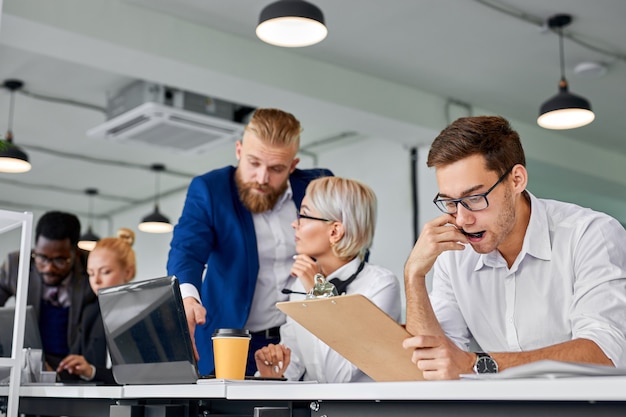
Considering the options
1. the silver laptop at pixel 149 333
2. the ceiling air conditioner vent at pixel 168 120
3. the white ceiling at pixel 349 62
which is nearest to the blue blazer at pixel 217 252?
the silver laptop at pixel 149 333

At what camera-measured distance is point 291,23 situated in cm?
384

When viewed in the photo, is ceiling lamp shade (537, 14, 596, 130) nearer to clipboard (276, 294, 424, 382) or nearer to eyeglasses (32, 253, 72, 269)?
eyeglasses (32, 253, 72, 269)

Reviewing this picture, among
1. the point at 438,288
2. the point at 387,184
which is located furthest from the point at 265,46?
the point at 438,288

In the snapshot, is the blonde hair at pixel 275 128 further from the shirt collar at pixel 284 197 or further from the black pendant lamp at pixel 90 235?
the black pendant lamp at pixel 90 235

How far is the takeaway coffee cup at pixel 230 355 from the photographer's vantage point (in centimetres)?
162

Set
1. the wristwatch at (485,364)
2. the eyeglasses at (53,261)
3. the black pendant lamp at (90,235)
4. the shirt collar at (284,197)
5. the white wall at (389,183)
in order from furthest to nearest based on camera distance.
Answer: the black pendant lamp at (90,235) < the white wall at (389,183) < the eyeglasses at (53,261) < the shirt collar at (284,197) < the wristwatch at (485,364)

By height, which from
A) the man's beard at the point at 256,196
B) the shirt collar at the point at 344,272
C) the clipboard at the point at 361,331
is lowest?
the clipboard at the point at 361,331

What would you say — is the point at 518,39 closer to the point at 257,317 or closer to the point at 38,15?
the point at 38,15

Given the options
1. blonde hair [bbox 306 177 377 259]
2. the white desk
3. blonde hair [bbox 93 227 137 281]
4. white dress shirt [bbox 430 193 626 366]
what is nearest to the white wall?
blonde hair [bbox 93 227 137 281]

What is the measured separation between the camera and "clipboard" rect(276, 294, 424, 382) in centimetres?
131

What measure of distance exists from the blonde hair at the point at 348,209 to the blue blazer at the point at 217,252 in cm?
29

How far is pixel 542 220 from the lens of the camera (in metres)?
1.76

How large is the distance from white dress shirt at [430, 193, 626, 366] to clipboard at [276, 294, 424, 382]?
14.6 inches

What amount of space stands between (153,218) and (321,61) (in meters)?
2.96
